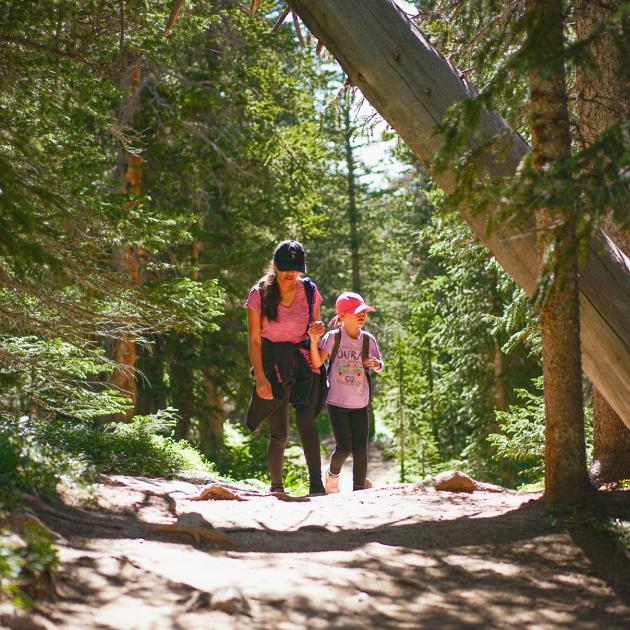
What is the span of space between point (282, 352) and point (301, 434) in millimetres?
866

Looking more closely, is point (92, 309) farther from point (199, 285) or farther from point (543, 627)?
point (543, 627)

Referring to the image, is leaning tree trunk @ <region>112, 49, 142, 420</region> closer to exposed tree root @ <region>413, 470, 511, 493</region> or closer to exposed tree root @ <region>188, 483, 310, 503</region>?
exposed tree root @ <region>188, 483, 310, 503</region>

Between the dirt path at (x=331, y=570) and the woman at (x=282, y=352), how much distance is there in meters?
1.47

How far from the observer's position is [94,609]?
136 inches

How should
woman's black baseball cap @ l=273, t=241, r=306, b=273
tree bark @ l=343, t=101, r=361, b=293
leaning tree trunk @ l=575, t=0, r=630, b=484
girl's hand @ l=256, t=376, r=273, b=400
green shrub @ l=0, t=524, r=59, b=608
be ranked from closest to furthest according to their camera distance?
green shrub @ l=0, t=524, r=59, b=608, leaning tree trunk @ l=575, t=0, r=630, b=484, woman's black baseball cap @ l=273, t=241, r=306, b=273, girl's hand @ l=256, t=376, r=273, b=400, tree bark @ l=343, t=101, r=361, b=293

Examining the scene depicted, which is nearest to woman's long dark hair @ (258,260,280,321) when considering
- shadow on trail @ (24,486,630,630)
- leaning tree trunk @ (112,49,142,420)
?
shadow on trail @ (24,486,630,630)

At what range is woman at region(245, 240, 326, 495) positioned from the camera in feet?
23.2

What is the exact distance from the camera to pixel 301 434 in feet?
24.4

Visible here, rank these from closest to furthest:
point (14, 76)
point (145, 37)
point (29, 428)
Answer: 1. point (29, 428)
2. point (14, 76)
3. point (145, 37)

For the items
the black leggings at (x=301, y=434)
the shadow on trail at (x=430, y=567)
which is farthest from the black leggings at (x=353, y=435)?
the shadow on trail at (x=430, y=567)

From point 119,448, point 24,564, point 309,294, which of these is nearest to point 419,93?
point 309,294

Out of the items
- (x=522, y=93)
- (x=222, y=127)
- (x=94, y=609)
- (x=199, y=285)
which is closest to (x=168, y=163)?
(x=222, y=127)

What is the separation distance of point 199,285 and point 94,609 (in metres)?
5.33

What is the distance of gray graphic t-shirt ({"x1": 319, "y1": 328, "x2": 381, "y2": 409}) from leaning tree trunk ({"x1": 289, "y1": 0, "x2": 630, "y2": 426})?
242cm
